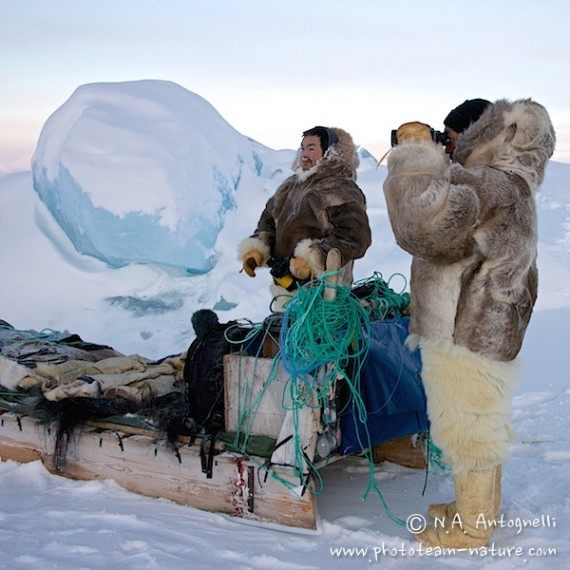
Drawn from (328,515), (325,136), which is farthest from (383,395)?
(325,136)

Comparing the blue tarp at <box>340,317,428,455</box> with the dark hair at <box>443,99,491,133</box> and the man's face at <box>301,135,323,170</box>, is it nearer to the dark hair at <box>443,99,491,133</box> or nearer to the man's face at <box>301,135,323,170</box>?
the dark hair at <box>443,99,491,133</box>

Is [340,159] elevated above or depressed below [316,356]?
above

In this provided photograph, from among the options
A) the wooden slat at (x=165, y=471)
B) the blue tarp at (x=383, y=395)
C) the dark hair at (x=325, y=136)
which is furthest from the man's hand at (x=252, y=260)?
the wooden slat at (x=165, y=471)

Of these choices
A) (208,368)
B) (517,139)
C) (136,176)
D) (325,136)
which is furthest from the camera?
(136,176)

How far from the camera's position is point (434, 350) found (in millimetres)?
2434

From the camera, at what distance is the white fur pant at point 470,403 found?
2377mm

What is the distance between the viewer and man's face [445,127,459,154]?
2.62 m

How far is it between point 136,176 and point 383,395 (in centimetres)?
537

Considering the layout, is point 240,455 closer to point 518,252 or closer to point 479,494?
point 479,494

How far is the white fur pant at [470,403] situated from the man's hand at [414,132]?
677 millimetres

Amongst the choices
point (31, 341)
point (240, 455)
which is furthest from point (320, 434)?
point (31, 341)

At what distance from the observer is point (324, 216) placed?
3.36 m

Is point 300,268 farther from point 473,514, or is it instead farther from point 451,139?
point 473,514

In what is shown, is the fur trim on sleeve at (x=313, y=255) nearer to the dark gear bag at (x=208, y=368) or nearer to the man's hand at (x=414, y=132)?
the dark gear bag at (x=208, y=368)
